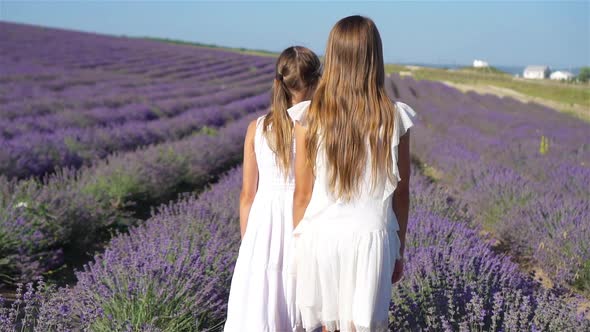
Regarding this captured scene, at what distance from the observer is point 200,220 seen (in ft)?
10.9

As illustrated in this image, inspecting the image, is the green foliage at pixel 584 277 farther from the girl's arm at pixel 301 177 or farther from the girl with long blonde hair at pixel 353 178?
the girl's arm at pixel 301 177

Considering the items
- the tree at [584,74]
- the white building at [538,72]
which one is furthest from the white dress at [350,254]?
the white building at [538,72]

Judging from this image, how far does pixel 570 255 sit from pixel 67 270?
10.5 ft

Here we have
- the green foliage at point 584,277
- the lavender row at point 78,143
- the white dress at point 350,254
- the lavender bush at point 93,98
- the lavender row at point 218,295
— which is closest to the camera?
the white dress at point 350,254

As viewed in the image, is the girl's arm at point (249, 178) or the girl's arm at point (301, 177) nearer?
the girl's arm at point (301, 177)

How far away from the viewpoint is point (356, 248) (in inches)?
63.3

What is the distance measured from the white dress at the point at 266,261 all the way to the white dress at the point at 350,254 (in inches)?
10.9

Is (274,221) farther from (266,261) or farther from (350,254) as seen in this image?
(350,254)

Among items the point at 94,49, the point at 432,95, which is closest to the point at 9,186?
the point at 432,95

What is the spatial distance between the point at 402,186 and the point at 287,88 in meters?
0.59

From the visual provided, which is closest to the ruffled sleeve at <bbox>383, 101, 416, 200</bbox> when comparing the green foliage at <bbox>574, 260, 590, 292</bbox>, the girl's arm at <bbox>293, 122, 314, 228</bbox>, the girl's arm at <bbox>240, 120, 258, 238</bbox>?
the girl's arm at <bbox>293, 122, 314, 228</bbox>

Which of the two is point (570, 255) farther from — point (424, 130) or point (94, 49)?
point (94, 49)

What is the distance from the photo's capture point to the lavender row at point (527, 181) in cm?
350

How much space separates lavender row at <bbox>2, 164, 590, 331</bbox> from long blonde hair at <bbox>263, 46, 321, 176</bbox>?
2.31 feet
